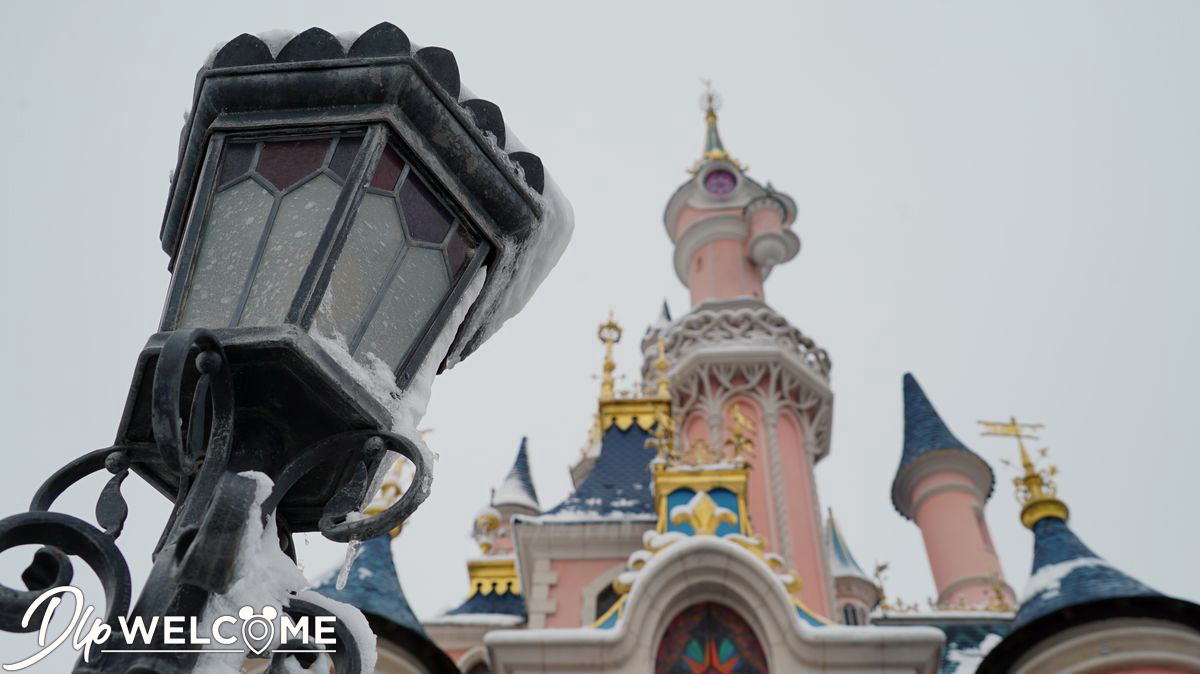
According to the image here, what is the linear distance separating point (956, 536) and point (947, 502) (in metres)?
0.97

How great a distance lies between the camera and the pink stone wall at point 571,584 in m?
12.3

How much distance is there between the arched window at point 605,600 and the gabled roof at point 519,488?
37.3ft

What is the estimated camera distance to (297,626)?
2.26 metres

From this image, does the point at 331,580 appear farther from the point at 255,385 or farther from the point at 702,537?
the point at 255,385

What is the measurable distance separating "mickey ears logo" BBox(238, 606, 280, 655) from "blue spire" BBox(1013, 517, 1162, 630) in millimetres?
8819

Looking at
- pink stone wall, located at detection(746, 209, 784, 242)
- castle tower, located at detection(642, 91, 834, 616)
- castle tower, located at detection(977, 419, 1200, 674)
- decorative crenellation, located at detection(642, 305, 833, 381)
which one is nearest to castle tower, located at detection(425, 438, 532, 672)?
castle tower, located at detection(642, 91, 834, 616)

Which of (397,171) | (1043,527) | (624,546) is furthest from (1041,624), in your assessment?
(397,171)

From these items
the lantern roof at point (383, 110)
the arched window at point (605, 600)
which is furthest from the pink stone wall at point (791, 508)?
the lantern roof at point (383, 110)

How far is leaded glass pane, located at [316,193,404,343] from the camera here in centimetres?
236

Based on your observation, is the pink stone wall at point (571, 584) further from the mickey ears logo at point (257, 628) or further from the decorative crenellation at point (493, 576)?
the mickey ears logo at point (257, 628)

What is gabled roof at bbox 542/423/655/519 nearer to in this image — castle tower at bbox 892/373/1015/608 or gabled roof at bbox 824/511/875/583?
castle tower at bbox 892/373/1015/608

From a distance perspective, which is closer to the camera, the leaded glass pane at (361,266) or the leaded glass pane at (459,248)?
the leaded glass pane at (361,266)

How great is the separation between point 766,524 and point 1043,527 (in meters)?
4.40

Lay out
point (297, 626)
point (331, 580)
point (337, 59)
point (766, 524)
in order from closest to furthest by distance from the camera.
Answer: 1. point (297, 626)
2. point (337, 59)
3. point (331, 580)
4. point (766, 524)
